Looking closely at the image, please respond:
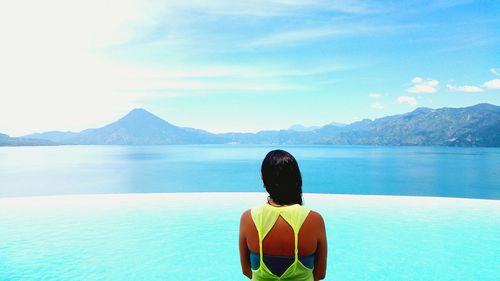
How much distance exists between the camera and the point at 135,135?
175875 millimetres

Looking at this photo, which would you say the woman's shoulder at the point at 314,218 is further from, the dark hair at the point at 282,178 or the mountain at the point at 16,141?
the mountain at the point at 16,141

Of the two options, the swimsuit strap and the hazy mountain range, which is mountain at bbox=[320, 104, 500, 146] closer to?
the hazy mountain range

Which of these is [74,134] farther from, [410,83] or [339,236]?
[339,236]

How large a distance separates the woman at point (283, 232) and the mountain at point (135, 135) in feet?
568

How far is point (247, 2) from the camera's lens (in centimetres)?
3369

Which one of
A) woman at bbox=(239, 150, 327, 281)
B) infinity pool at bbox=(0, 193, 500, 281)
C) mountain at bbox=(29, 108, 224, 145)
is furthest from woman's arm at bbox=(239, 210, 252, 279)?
mountain at bbox=(29, 108, 224, 145)

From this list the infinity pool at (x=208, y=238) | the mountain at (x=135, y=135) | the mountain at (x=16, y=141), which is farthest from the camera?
the mountain at (x=135, y=135)

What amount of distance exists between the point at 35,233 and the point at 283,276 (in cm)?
758

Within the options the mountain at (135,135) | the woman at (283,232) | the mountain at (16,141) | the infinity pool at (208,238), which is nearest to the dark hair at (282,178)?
the woman at (283,232)

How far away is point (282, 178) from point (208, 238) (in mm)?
6107

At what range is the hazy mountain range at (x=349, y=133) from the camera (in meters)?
103

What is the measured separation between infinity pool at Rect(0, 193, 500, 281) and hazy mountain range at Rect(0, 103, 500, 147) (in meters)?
93.4

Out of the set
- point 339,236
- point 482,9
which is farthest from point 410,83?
point 339,236

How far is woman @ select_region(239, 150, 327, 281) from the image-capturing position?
3.85ft
